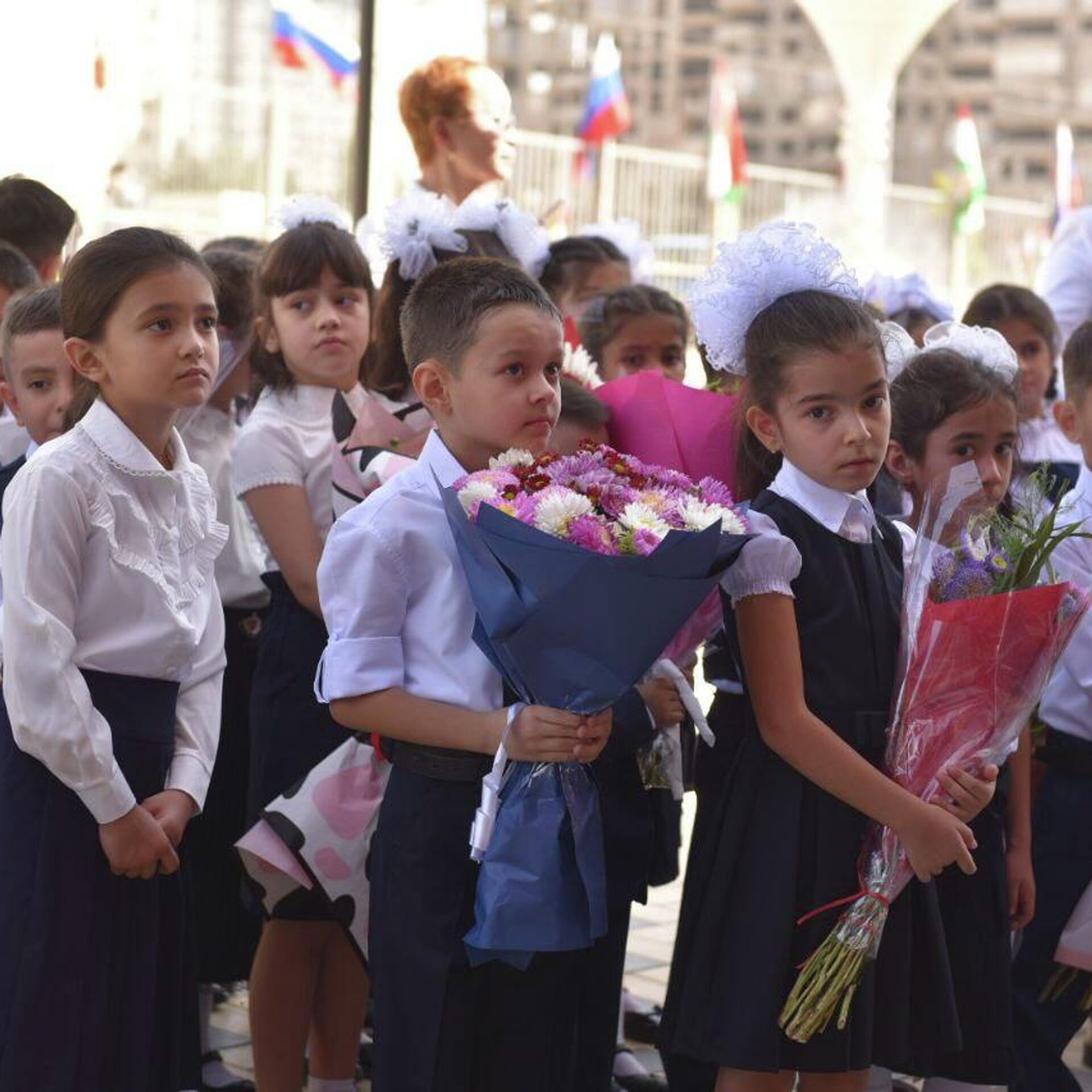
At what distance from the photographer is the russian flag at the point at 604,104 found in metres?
17.6

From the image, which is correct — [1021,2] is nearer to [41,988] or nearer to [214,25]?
[214,25]

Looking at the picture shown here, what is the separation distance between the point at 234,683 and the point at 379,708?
1134mm

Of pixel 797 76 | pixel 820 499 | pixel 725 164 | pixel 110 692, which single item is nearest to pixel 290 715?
pixel 110 692

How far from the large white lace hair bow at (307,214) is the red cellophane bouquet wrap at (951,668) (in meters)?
1.39

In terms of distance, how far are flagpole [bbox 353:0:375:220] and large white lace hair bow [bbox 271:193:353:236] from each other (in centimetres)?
179

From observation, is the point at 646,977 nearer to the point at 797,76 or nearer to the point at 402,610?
the point at 402,610

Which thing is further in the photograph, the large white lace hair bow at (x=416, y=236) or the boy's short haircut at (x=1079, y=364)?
the large white lace hair bow at (x=416, y=236)

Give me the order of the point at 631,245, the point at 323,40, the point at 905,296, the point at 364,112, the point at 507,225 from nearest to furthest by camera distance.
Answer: the point at 507,225, the point at 905,296, the point at 631,245, the point at 364,112, the point at 323,40

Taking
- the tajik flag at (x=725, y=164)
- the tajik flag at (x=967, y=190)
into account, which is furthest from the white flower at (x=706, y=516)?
the tajik flag at (x=967, y=190)

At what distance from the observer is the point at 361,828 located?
106 inches

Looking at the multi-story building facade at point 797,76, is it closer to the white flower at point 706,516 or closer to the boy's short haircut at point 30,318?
the boy's short haircut at point 30,318

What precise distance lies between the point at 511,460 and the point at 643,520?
23cm

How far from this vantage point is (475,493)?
215 cm

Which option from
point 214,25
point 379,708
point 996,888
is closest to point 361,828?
point 379,708
